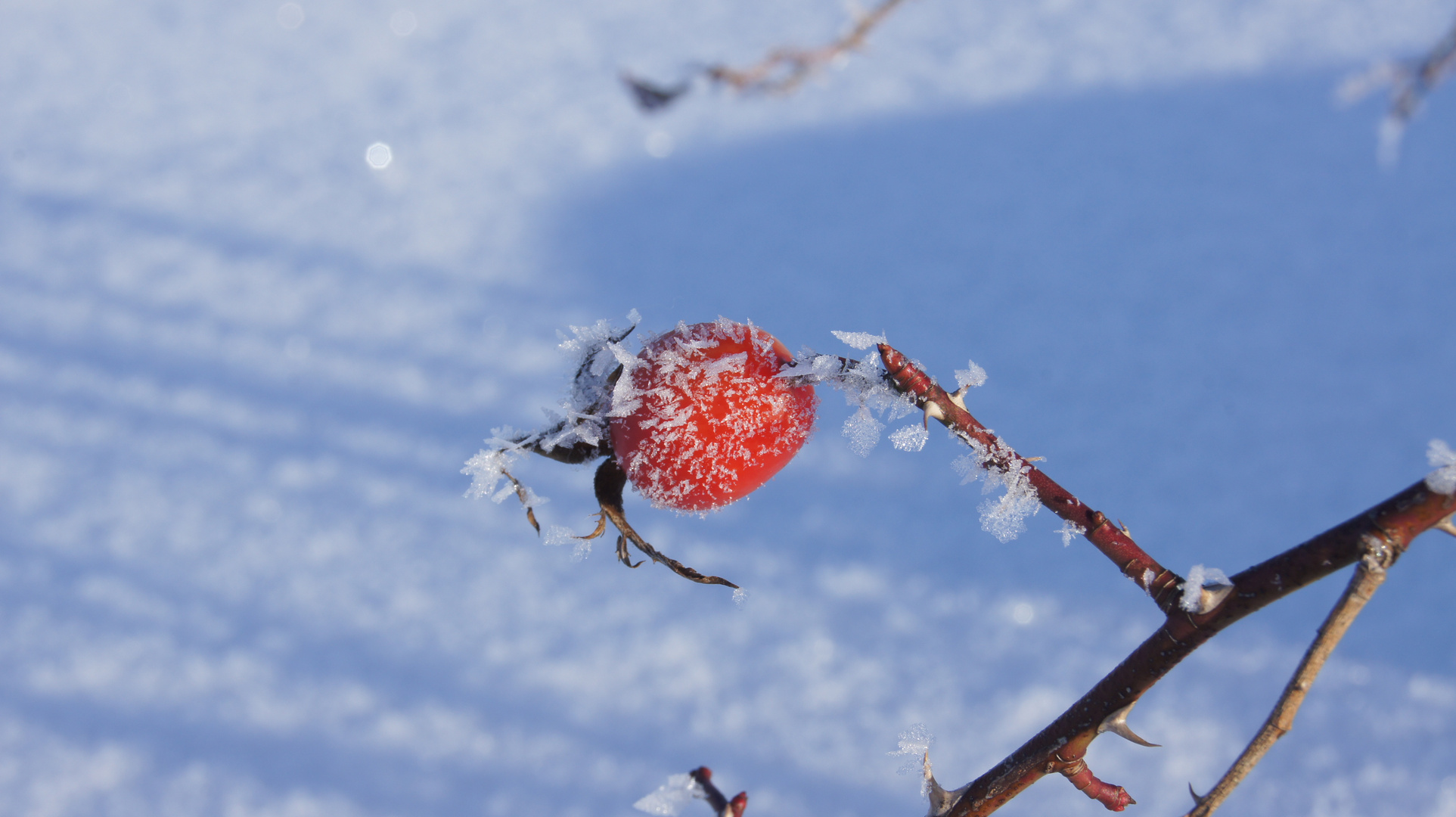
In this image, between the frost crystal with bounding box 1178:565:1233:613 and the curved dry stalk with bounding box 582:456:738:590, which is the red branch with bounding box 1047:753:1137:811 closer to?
the frost crystal with bounding box 1178:565:1233:613

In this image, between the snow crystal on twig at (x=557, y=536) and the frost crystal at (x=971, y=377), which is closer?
the frost crystal at (x=971, y=377)

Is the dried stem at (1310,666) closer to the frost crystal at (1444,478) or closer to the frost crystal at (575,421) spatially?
the frost crystal at (1444,478)

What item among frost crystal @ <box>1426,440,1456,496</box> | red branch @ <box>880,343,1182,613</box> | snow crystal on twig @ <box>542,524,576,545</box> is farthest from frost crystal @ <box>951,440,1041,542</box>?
snow crystal on twig @ <box>542,524,576,545</box>

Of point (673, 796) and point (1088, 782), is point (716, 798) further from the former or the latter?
point (1088, 782)

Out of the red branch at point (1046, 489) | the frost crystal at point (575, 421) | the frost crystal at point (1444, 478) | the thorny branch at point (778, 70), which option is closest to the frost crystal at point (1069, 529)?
the red branch at point (1046, 489)

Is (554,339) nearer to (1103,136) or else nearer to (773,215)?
(773,215)
